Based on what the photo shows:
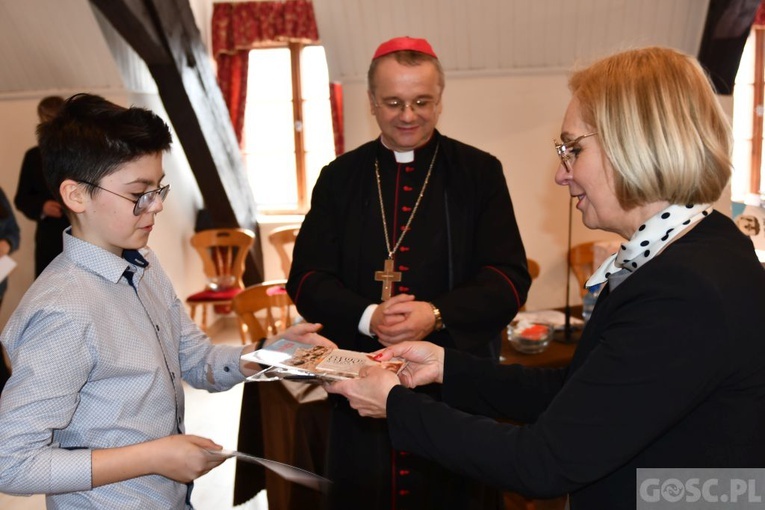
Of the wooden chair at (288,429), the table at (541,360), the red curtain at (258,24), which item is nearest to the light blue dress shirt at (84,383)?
the wooden chair at (288,429)

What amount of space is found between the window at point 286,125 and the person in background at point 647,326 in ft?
18.0

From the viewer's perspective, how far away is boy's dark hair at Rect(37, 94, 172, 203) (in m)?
1.47

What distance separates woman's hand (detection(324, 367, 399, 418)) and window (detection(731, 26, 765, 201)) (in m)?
5.71

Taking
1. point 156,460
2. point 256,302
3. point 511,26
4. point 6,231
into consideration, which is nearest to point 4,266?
point 6,231

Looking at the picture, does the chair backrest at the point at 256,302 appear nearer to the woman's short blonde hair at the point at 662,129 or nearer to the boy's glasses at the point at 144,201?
the boy's glasses at the point at 144,201

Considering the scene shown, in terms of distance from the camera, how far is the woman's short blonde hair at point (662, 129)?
122 centimetres

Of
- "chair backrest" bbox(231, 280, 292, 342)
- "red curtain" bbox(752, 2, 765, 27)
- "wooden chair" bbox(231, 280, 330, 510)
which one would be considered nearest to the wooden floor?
"wooden chair" bbox(231, 280, 330, 510)

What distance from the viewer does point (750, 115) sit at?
644cm

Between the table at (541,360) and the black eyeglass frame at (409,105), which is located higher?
the black eyeglass frame at (409,105)

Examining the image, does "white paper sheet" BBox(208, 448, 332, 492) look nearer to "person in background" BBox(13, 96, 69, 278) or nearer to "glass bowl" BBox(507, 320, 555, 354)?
"glass bowl" BBox(507, 320, 555, 354)

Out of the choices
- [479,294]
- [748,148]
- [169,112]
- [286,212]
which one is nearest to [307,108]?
[286,212]

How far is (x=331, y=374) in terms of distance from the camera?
1643mm

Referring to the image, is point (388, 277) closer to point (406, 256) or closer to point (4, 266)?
point (406, 256)

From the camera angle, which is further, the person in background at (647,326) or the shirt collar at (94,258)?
the shirt collar at (94,258)
